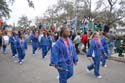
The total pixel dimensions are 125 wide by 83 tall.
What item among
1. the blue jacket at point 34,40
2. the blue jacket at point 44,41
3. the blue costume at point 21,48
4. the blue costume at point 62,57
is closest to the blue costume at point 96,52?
the blue costume at point 62,57

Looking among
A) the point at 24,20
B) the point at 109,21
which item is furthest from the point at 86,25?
the point at 24,20

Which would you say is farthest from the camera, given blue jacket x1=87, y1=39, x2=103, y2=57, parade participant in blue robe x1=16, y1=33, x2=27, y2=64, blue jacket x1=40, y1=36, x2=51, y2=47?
blue jacket x1=40, y1=36, x2=51, y2=47

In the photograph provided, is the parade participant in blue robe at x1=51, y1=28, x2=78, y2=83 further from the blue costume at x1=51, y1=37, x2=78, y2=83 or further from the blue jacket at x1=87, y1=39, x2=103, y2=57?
the blue jacket at x1=87, y1=39, x2=103, y2=57

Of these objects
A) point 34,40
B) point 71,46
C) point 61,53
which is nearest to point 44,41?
point 34,40

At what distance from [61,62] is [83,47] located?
13268mm

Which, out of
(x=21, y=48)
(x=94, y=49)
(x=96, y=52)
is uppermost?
(x=94, y=49)

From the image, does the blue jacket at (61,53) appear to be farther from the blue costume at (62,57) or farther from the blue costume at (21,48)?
the blue costume at (21,48)

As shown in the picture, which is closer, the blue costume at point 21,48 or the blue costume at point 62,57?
the blue costume at point 62,57

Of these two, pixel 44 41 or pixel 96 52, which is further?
pixel 44 41

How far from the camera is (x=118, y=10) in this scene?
1804 inches

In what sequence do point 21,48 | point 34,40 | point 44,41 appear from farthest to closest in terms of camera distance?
point 34,40, point 44,41, point 21,48

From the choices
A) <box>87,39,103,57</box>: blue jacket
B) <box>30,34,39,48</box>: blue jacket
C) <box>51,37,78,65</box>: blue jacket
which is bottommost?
<box>30,34,39,48</box>: blue jacket

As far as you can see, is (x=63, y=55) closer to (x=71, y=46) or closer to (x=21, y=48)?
(x=71, y=46)

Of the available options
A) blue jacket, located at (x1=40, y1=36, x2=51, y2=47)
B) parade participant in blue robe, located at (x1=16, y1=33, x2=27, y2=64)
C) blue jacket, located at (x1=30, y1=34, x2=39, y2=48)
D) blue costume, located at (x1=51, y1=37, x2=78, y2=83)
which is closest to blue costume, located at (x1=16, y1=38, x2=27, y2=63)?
parade participant in blue robe, located at (x1=16, y1=33, x2=27, y2=64)
